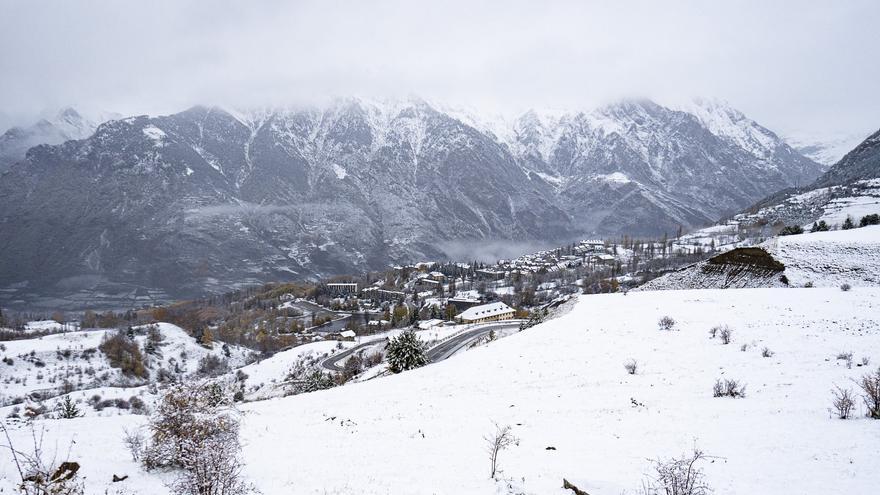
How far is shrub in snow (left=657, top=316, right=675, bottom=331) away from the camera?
29641 millimetres

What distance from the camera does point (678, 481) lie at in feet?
29.9

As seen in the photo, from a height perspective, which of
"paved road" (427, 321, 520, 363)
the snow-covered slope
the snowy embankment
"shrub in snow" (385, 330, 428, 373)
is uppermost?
the snowy embankment

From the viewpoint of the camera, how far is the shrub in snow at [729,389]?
1689 centimetres

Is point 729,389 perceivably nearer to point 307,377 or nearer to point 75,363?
point 307,377

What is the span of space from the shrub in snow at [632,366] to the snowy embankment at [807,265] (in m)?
30.3

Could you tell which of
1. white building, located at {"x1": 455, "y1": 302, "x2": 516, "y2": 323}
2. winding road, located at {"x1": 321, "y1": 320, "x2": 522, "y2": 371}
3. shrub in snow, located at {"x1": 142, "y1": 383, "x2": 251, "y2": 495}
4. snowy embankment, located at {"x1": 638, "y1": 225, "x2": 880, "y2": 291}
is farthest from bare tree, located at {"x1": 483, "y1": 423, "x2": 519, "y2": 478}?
white building, located at {"x1": 455, "y1": 302, "x2": 516, "y2": 323}

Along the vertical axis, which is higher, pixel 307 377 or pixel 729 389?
pixel 729 389

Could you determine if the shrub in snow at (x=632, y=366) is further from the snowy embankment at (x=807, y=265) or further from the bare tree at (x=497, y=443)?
the snowy embankment at (x=807, y=265)

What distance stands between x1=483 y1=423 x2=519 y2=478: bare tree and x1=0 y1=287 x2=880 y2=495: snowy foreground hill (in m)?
0.25

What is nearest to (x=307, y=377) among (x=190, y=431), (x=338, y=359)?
(x=338, y=359)

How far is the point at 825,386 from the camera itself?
54.1 feet

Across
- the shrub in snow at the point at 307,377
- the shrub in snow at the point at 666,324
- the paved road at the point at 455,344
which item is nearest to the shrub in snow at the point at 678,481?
the shrub in snow at the point at 666,324

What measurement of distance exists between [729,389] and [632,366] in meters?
5.44

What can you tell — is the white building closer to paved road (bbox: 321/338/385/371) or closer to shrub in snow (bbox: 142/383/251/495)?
paved road (bbox: 321/338/385/371)
